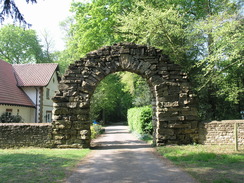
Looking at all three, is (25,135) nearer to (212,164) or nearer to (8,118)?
(8,118)

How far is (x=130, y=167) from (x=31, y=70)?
1997 centimetres

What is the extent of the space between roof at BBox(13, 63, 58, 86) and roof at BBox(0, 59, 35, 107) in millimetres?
697

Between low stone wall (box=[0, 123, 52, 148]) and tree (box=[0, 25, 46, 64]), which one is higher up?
tree (box=[0, 25, 46, 64])

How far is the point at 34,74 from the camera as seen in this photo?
2297cm

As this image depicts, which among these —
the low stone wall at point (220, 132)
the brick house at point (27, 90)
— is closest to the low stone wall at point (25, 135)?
the brick house at point (27, 90)

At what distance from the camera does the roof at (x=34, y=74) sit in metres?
21.5

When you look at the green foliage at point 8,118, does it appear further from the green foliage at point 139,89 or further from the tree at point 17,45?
the tree at point 17,45

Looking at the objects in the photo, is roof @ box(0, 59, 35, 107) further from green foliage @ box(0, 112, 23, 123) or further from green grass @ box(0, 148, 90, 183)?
green grass @ box(0, 148, 90, 183)

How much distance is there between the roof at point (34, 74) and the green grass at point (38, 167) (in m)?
14.4

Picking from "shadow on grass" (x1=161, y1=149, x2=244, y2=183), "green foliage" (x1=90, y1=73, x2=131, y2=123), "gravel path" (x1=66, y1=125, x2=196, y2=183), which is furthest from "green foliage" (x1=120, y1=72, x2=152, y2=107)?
"gravel path" (x1=66, y1=125, x2=196, y2=183)

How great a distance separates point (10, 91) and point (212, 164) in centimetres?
1705

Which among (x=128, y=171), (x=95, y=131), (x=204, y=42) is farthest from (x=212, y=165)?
(x=95, y=131)

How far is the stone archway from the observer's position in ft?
34.2

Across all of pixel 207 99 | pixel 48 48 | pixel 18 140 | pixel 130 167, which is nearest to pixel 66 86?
pixel 18 140
